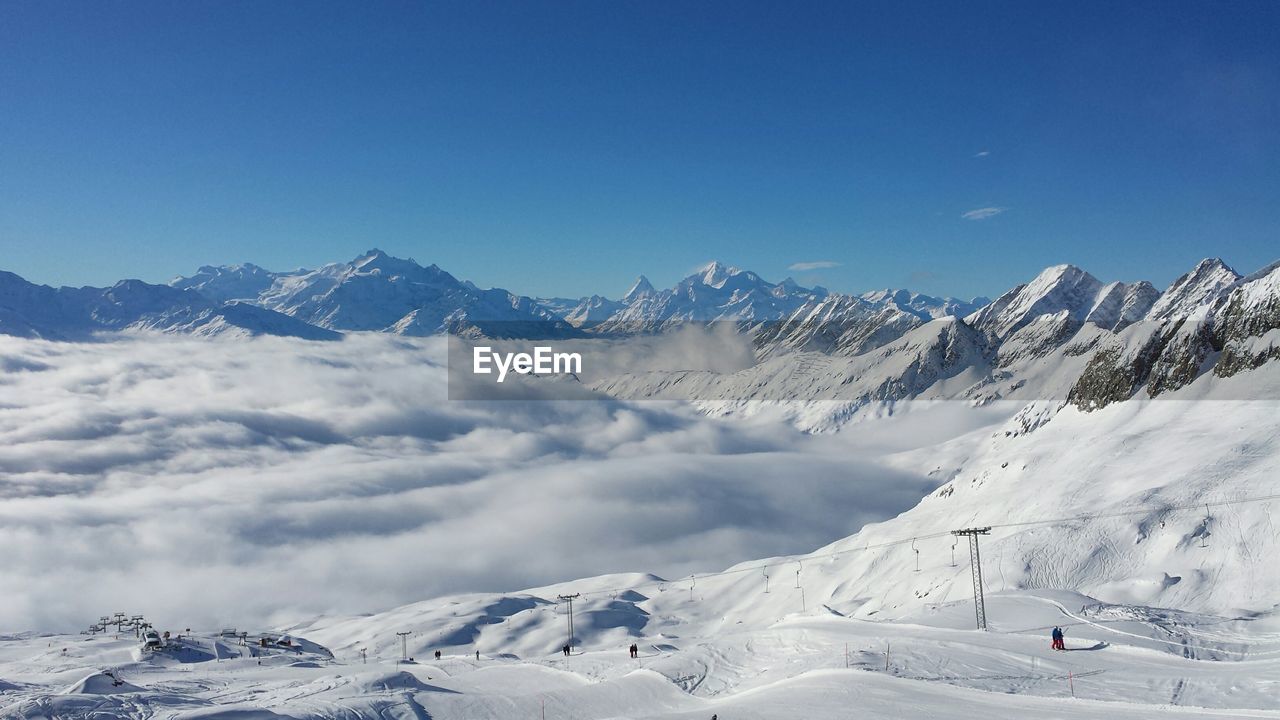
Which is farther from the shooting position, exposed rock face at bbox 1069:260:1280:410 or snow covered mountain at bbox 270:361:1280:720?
exposed rock face at bbox 1069:260:1280:410

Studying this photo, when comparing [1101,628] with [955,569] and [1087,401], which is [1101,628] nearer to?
[955,569]

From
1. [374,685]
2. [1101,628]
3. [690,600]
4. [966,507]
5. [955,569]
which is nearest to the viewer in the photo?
[1101,628]

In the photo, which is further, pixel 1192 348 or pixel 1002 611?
pixel 1192 348

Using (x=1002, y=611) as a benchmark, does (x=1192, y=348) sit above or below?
above

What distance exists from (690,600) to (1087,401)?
92093 mm

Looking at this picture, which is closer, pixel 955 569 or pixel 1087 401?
pixel 955 569

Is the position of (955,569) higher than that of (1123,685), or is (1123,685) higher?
(1123,685)

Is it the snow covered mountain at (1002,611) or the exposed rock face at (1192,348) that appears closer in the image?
the snow covered mountain at (1002,611)

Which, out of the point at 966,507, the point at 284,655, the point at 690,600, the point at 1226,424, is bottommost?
the point at 690,600

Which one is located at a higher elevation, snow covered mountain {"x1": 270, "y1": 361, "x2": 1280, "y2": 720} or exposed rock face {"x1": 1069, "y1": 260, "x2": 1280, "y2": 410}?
exposed rock face {"x1": 1069, "y1": 260, "x2": 1280, "y2": 410}

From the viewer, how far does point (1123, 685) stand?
147ft

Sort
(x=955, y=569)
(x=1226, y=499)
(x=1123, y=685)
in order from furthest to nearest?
(x=955, y=569) < (x=1226, y=499) < (x=1123, y=685)

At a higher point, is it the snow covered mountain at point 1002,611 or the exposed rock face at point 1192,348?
the exposed rock face at point 1192,348

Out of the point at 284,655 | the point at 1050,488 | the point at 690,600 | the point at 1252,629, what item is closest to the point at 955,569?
the point at 1050,488
